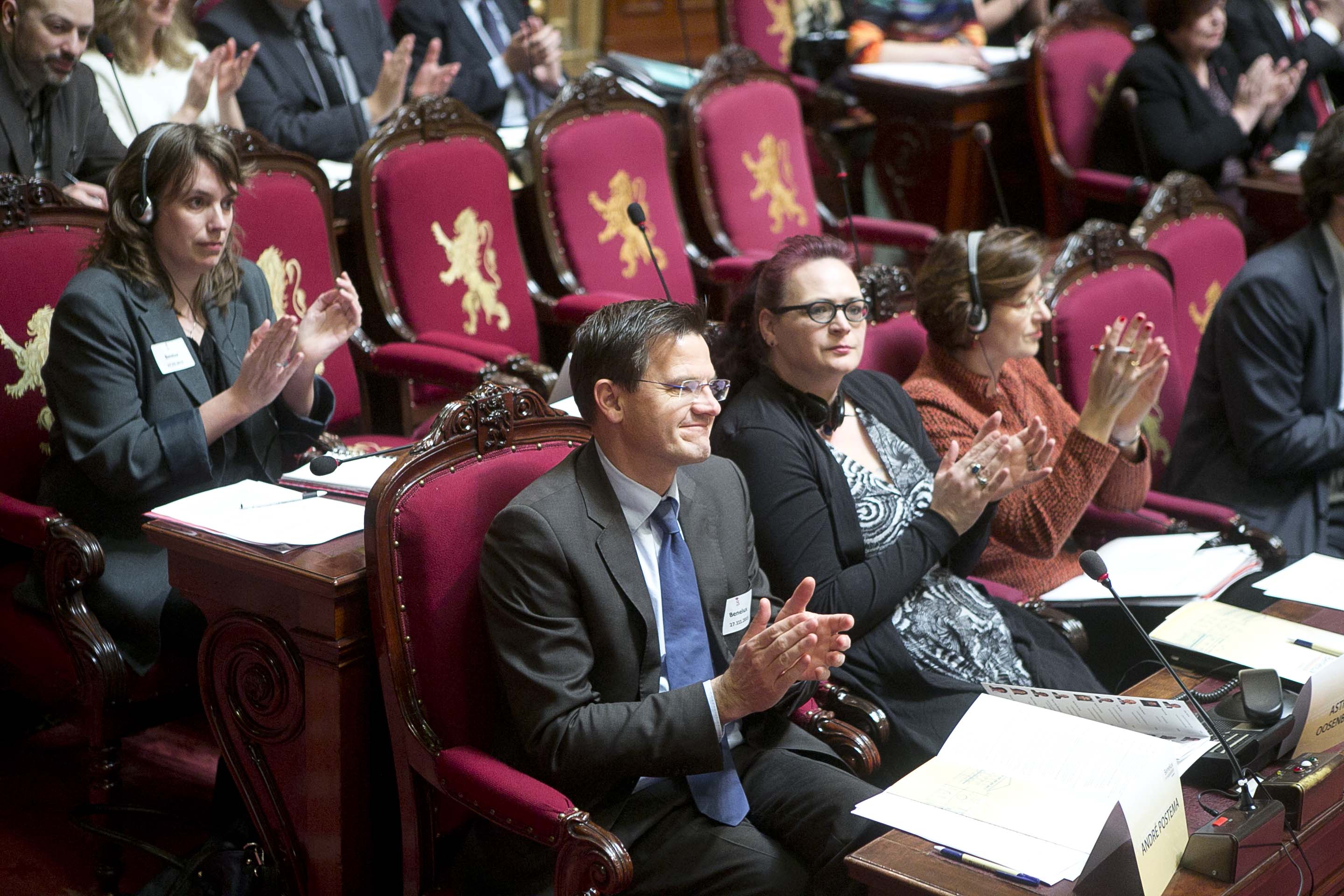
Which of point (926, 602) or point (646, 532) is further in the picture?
point (926, 602)

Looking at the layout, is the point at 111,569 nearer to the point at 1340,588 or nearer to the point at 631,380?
the point at 631,380

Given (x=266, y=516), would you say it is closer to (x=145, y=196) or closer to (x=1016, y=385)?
(x=145, y=196)

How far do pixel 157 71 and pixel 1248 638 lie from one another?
94.9 inches

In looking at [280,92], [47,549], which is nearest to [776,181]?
[280,92]

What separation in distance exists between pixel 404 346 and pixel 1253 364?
163cm

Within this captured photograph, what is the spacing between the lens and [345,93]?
3375 mm

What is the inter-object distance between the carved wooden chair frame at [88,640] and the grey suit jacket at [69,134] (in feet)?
2.51

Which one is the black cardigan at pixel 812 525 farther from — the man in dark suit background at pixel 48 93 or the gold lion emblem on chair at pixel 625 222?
the gold lion emblem on chair at pixel 625 222

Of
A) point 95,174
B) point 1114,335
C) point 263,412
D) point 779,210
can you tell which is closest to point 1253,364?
point 1114,335

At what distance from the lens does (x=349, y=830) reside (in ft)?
5.46

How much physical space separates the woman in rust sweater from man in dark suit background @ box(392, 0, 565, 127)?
1825 millimetres

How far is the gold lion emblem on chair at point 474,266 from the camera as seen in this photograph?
295cm

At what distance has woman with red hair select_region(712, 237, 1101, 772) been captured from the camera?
1.89 meters

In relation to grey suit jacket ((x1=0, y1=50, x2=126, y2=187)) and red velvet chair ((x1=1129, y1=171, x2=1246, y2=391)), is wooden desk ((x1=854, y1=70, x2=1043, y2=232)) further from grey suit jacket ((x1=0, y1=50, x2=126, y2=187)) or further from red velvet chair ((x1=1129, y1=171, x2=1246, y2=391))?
grey suit jacket ((x1=0, y1=50, x2=126, y2=187))
